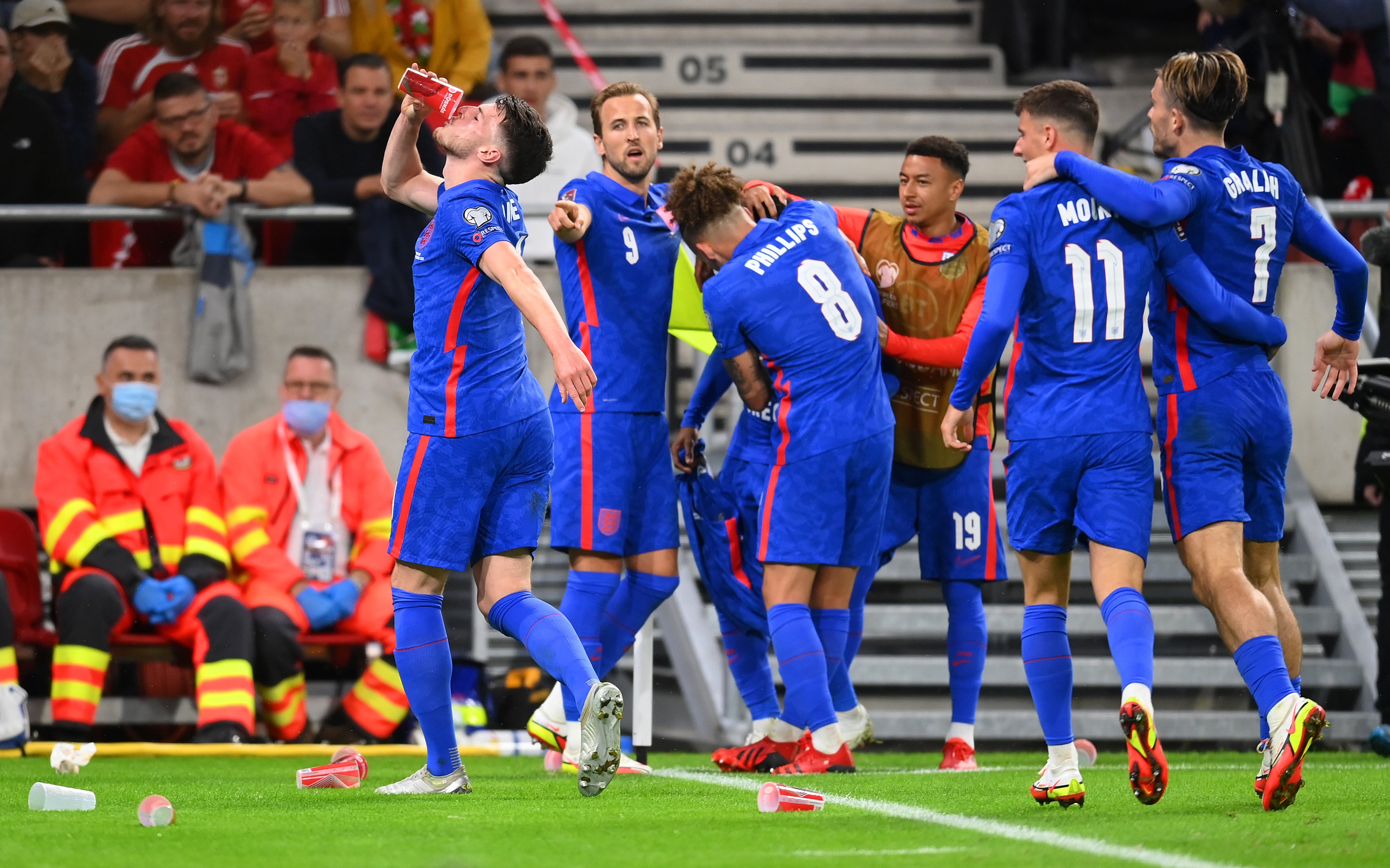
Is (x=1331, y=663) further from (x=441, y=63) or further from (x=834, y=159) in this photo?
(x=441, y=63)

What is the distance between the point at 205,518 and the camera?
822 cm

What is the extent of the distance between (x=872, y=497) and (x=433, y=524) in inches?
67.4

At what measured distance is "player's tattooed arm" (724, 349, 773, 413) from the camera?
6098mm

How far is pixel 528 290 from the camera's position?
15.3 ft

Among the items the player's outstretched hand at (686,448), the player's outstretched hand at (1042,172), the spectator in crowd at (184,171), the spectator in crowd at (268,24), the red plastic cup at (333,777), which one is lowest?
the red plastic cup at (333,777)

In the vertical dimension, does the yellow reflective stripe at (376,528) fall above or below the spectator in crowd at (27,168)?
below

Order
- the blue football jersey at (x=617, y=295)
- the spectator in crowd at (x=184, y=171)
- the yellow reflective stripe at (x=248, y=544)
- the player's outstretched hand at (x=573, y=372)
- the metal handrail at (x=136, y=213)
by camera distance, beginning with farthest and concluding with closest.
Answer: the spectator in crowd at (x=184, y=171) → the metal handrail at (x=136, y=213) → the yellow reflective stripe at (x=248, y=544) → the blue football jersey at (x=617, y=295) → the player's outstretched hand at (x=573, y=372)

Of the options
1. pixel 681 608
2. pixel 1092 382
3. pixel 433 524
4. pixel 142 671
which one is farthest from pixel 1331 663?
pixel 142 671

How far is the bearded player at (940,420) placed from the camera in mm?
6500

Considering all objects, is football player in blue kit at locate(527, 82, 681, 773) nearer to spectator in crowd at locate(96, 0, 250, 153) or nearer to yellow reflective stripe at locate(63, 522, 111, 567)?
yellow reflective stripe at locate(63, 522, 111, 567)

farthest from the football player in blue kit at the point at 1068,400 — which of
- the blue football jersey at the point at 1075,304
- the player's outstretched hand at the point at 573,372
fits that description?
the player's outstretched hand at the point at 573,372

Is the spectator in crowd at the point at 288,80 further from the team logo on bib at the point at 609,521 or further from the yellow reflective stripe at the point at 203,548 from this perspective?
the team logo on bib at the point at 609,521

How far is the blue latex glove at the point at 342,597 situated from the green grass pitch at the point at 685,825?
206 cm

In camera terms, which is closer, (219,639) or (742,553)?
(742,553)
